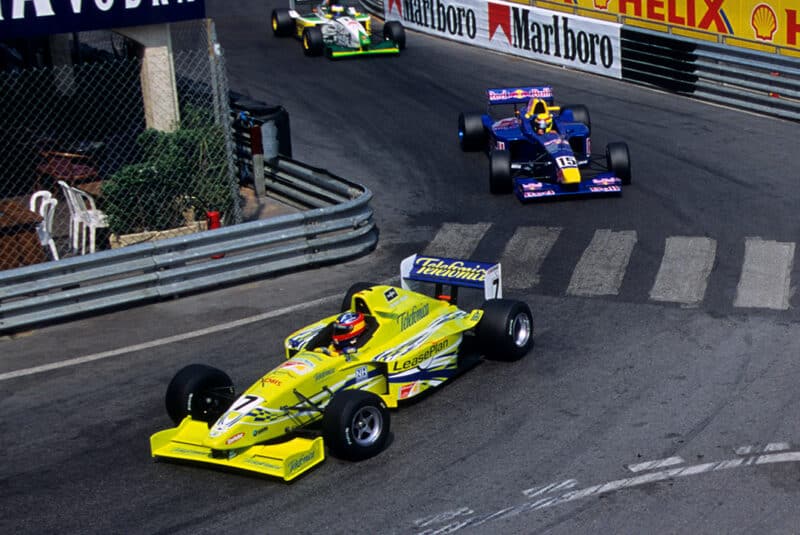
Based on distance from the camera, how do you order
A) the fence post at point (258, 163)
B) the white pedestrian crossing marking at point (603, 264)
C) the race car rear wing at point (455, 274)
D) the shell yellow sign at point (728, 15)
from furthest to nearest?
the shell yellow sign at point (728, 15) < the fence post at point (258, 163) < the white pedestrian crossing marking at point (603, 264) < the race car rear wing at point (455, 274)

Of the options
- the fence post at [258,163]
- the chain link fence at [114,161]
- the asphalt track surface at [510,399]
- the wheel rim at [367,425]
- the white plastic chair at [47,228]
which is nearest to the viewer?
the asphalt track surface at [510,399]

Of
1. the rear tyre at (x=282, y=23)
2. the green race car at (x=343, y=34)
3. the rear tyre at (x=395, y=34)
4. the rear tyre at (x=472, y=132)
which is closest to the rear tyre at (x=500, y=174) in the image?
the rear tyre at (x=472, y=132)

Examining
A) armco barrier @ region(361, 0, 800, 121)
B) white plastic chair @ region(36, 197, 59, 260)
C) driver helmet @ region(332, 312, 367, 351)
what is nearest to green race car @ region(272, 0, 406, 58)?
armco barrier @ region(361, 0, 800, 121)

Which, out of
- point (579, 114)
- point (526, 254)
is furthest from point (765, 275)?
point (579, 114)

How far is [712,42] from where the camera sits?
921 inches

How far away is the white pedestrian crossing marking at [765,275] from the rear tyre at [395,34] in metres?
14.4

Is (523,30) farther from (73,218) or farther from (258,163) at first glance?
(73,218)

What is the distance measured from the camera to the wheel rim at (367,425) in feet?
32.6

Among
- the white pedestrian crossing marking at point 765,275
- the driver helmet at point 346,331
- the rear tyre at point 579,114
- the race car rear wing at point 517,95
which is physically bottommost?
the white pedestrian crossing marking at point 765,275

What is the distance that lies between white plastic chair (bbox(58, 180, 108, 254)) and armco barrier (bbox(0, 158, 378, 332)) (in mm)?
1052

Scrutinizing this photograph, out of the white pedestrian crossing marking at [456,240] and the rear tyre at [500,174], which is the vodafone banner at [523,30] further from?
the white pedestrian crossing marking at [456,240]

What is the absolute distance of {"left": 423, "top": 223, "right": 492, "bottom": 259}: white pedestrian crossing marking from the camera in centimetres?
1575

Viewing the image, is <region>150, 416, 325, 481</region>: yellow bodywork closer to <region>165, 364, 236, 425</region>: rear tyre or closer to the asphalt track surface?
the asphalt track surface

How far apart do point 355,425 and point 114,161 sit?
9748mm
